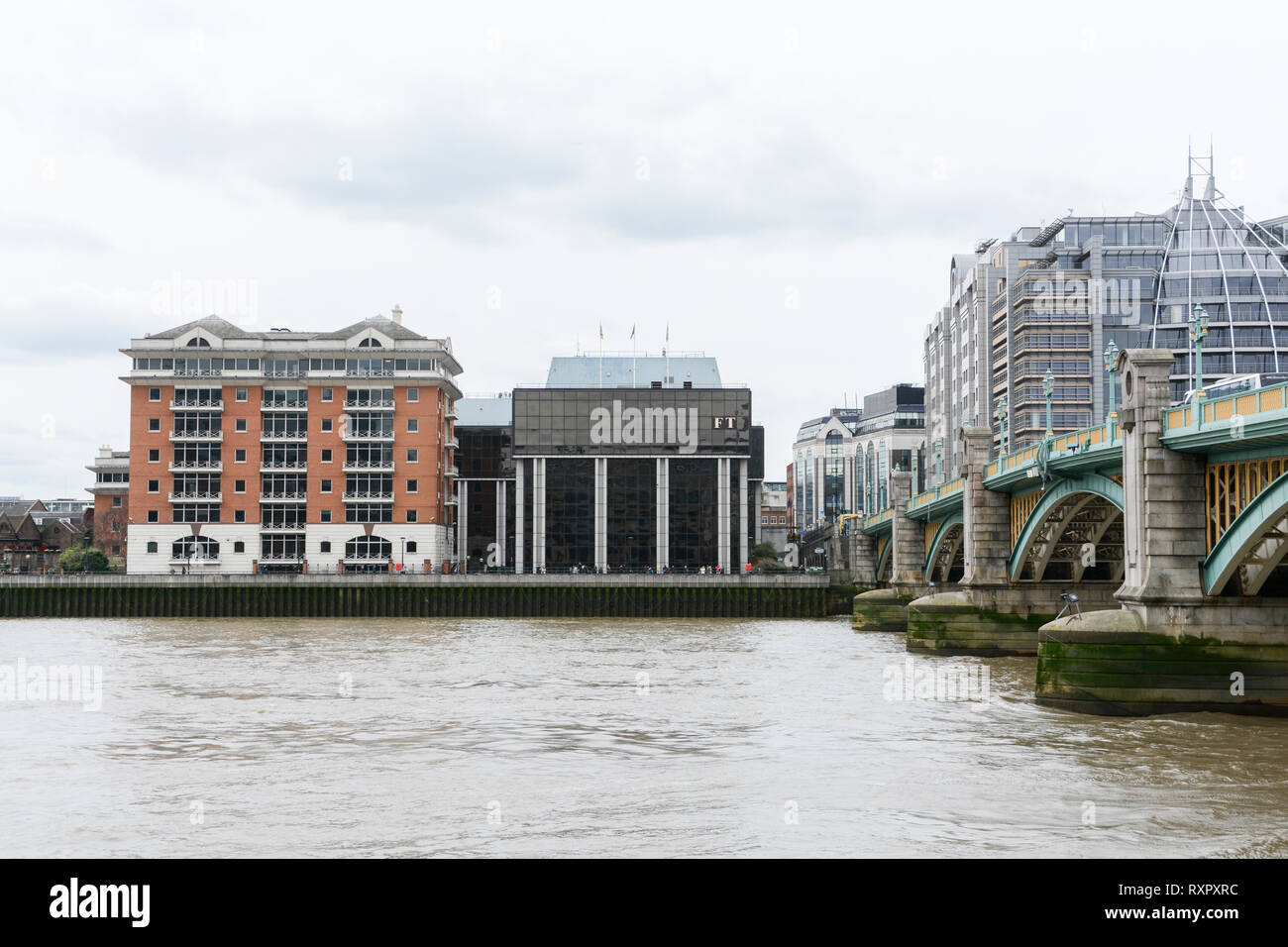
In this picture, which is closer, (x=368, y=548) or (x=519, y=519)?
(x=368, y=548)

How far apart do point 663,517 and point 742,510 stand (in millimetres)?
7075

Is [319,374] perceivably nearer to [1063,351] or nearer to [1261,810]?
[1063,351]

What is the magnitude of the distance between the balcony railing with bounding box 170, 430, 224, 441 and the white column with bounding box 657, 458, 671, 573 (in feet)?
122

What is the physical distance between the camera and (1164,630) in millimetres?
27234

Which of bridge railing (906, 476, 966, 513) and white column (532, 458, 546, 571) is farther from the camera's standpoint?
white column (532, 458, 546, 571)

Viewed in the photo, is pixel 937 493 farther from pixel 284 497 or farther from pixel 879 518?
pixel 284 497

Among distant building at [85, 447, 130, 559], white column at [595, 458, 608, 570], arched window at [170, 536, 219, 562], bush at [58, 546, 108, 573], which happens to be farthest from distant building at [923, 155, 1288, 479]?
distant building at [85, 447, 130, 559]

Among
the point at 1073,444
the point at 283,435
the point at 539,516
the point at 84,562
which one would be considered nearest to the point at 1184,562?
the point at 1073,444

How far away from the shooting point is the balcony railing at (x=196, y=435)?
10181 cm

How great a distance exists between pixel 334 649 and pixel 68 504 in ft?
540

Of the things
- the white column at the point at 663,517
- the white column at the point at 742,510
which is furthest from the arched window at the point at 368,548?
the white column at the point at 742,510

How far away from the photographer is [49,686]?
34781mm

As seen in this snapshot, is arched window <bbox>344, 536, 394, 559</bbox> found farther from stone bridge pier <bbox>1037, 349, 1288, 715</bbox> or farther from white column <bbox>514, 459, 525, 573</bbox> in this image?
stone bridge pier <bbox>1037, 349, 1288, 715</bbox>

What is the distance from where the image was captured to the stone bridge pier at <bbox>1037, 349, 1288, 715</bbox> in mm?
26688
